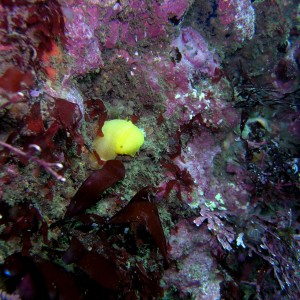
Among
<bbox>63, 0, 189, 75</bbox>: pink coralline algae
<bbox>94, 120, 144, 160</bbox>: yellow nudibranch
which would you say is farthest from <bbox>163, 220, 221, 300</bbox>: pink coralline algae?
<bbox>63, 0, 189, 75</bbox>: pink coralline algae

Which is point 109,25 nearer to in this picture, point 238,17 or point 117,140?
point 117,140

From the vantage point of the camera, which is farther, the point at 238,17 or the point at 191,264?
the point at 238,17

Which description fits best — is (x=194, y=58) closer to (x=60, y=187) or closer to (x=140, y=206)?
(x=140, y=206)

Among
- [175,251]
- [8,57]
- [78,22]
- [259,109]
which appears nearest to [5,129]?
[8,57]

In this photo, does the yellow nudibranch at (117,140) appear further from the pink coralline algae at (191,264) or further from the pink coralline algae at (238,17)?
the pink coralline algae at (238,17)

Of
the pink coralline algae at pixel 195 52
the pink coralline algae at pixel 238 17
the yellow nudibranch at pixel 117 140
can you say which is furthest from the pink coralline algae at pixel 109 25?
the pink coralline algae at pixel 238 17

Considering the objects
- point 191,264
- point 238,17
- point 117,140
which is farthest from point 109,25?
point 191,264

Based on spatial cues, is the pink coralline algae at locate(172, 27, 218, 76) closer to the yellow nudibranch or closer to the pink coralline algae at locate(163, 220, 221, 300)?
the yellow nudibranch
